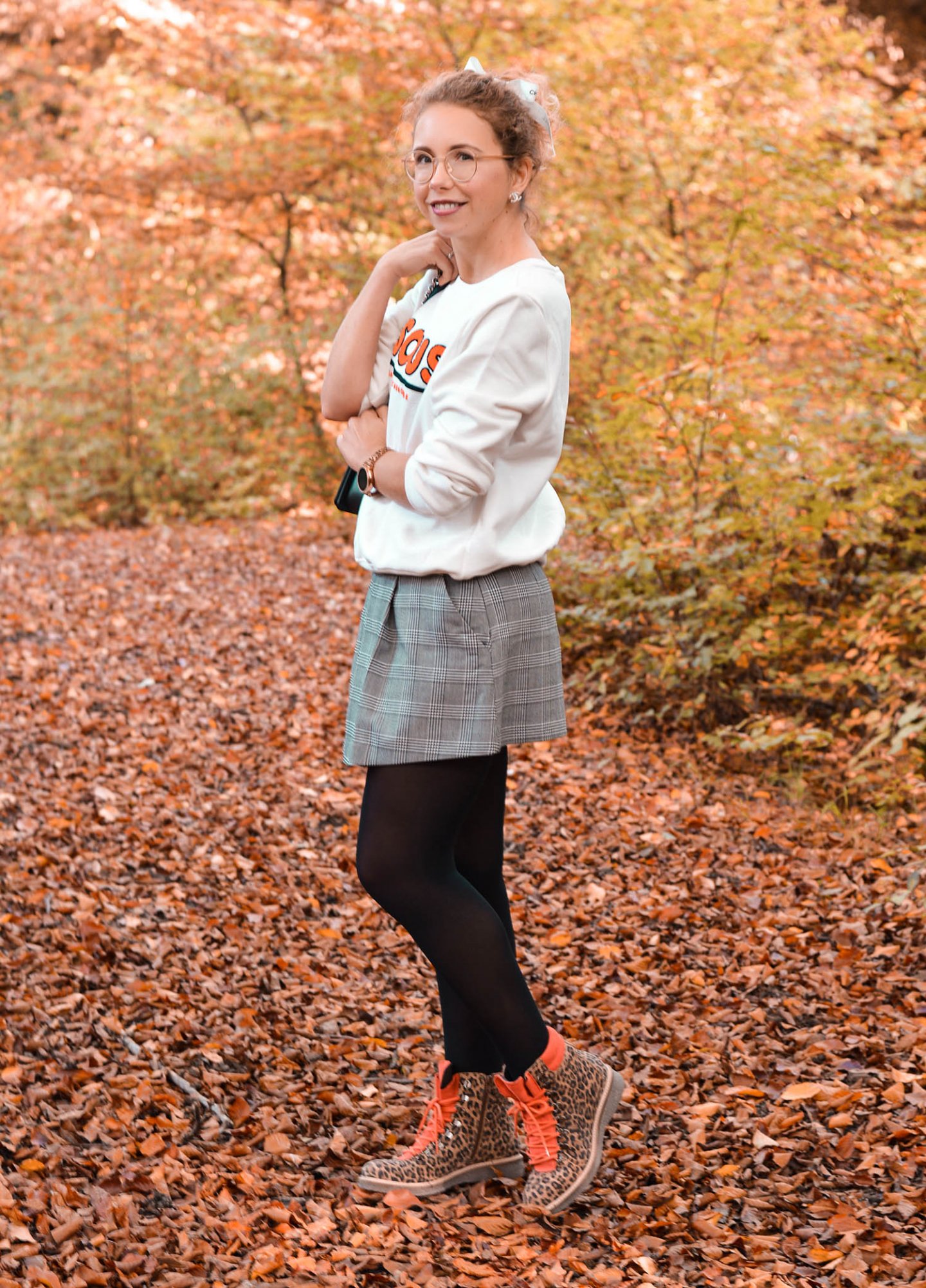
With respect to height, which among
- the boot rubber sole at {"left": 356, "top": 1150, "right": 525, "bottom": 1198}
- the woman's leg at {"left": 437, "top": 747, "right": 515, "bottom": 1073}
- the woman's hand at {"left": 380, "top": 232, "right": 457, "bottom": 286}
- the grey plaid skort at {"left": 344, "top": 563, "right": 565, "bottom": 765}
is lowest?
the boot rubber sole at {"left": 356, "top": 1150, "right": 525, "bottom": 1198}

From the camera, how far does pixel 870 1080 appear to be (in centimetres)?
276

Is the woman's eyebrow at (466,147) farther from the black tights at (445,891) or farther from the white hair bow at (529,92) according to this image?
the black tights at (445,891)

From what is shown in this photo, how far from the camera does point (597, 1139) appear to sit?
234 cm

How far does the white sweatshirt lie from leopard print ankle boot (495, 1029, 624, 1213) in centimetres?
95

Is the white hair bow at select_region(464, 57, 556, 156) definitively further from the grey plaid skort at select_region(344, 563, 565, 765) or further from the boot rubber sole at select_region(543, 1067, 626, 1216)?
the boot rubber sole at select_region(543, 1067, 626, 1216)

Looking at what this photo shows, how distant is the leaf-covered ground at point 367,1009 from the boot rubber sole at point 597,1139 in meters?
0.06

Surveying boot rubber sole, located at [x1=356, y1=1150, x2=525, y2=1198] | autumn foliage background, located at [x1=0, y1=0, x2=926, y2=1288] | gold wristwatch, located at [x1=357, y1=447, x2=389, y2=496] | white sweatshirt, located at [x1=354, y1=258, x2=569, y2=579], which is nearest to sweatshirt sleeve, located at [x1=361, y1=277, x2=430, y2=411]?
white sweatshirt, located at [x1=354, y1=258, x2=569, y2=579]

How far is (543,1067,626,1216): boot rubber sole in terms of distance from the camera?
2.27 meters

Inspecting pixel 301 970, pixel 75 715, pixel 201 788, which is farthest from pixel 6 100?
pixel 301 970

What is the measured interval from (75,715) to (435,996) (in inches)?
104

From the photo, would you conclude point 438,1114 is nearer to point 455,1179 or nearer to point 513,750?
point 455,1179

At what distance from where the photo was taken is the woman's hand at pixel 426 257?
218 cm

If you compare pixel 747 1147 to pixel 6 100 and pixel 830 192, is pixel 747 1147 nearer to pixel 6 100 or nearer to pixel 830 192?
pixel 830 192

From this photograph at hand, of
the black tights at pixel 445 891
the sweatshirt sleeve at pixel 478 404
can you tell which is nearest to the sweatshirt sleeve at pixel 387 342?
the sweatshirt sleeve at pixel 478 404
